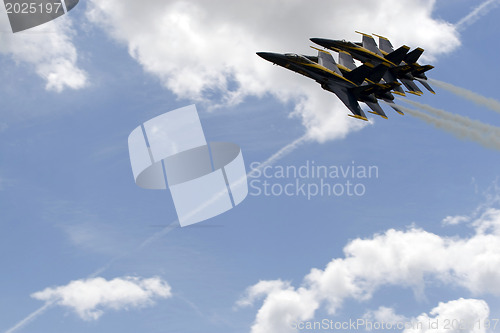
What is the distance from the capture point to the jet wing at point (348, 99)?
106m

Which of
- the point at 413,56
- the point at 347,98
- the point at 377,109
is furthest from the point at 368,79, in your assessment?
the point at 413,56

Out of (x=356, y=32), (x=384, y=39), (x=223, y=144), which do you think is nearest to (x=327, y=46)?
(x=356, y=32)

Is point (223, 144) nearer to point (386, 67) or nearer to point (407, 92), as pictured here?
point (386, 67)

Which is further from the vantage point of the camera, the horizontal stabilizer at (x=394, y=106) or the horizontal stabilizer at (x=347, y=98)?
the horizontal stabilizer at (x=394, y=106)

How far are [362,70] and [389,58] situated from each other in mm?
9601

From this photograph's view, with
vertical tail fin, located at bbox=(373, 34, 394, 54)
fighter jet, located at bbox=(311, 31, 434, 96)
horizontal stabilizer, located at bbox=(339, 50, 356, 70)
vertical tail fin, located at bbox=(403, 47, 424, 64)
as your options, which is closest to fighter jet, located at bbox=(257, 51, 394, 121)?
horizontal stabilizer, located at bbox=(339, 50, 356, 70)

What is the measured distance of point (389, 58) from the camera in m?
117

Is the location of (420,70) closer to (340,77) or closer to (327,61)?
(340,77)

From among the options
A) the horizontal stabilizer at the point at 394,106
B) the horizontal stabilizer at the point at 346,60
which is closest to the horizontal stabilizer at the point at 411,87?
the horizontal stabilizer at the point at 394,106

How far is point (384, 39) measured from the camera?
422 ft

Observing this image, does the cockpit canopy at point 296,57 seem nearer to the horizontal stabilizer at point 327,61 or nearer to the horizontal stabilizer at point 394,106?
the horizontal stabilizer at point 327,61

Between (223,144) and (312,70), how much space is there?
82.4 feet

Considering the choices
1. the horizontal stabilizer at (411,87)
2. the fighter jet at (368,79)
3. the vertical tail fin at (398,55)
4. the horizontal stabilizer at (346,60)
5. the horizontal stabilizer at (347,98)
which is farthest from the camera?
the horizontal stabilizer at (411,87)

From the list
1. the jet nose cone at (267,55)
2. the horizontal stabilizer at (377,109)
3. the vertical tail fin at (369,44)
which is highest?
the vertical tail fin at (369,44)
